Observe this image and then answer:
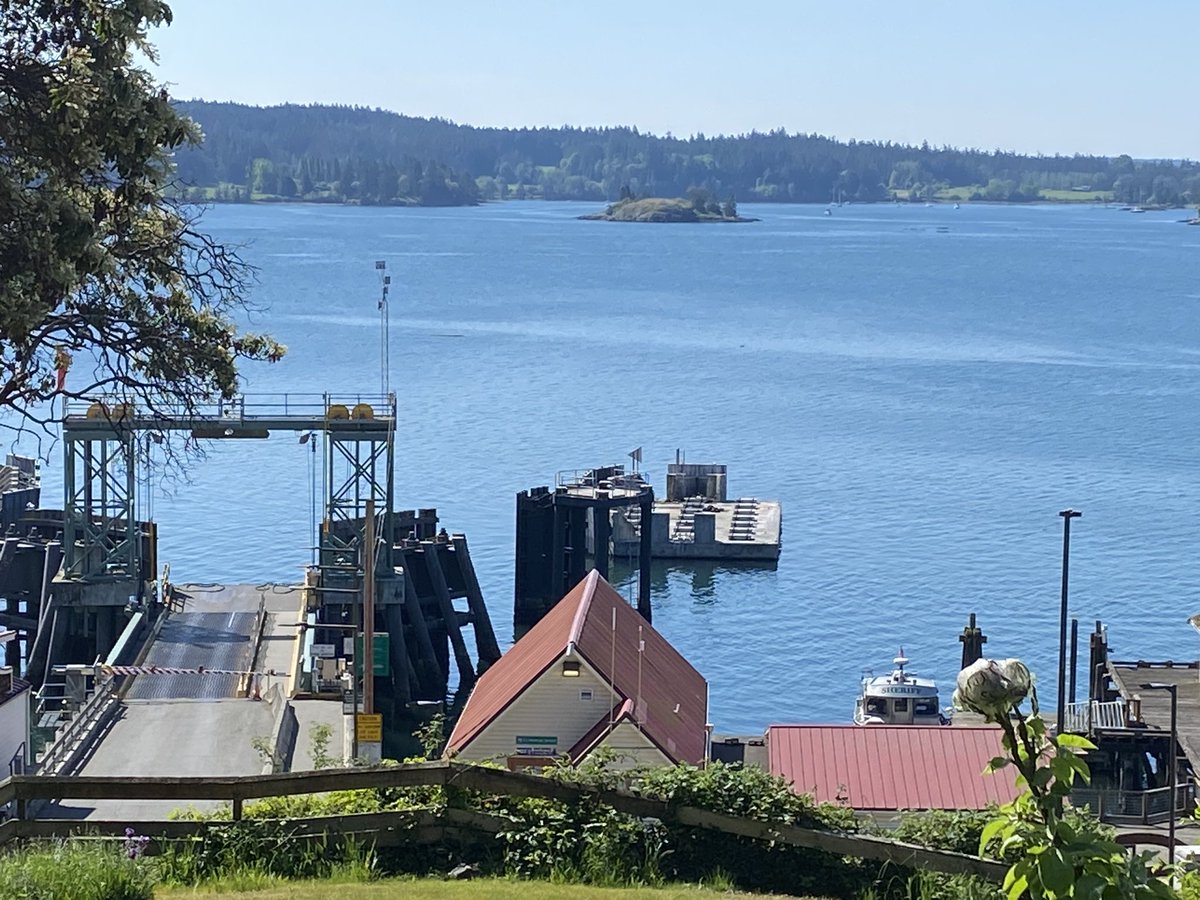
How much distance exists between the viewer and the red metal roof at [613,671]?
27312 mm

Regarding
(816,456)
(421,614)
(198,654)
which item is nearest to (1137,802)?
(198,654)

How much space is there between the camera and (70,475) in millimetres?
43875

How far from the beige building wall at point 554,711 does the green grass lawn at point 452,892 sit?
642 inches

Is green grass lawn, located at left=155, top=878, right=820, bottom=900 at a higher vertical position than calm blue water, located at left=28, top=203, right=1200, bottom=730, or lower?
higher

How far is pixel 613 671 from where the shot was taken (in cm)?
2783

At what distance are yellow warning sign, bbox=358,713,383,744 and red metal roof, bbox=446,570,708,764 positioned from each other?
1.12 m

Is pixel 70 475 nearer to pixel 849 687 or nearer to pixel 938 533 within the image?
pixel 849 687

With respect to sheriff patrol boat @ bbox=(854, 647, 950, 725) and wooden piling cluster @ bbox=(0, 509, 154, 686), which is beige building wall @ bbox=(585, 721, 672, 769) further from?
wooden piling cluster @ bbox=(0, 509, 154, 686)

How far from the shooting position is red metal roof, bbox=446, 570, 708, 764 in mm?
27312

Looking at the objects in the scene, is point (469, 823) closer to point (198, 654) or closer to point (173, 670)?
point (173, 670)

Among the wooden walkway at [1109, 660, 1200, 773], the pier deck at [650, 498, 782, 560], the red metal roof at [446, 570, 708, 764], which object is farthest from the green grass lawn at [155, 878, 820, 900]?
the pier deck at [650, 498, 782, 560]

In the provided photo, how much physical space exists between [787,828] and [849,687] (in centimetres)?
3587

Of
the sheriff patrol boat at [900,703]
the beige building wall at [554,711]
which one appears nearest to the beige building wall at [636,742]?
the beige building wall at [554,711]

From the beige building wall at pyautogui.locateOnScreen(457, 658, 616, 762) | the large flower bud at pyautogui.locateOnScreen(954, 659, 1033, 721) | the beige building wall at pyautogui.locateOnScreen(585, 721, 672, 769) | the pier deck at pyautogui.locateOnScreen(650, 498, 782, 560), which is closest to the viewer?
the large flower bud at pyautogui.locateOnScreen(954, 659, 1033, 721)
